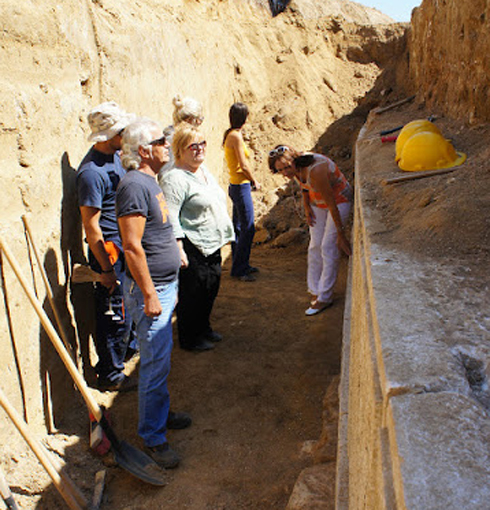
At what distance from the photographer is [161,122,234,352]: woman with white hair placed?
144 inches

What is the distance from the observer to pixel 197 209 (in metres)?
3.83

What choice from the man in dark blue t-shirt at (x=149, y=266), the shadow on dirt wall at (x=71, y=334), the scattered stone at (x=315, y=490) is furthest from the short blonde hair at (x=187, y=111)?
the scattered stone at (x=315, y=490)

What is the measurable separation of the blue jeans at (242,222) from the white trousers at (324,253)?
50.6 inches

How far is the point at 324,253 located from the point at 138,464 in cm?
264

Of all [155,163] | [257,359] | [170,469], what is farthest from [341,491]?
[257,359]

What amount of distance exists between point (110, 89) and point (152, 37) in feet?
6.54

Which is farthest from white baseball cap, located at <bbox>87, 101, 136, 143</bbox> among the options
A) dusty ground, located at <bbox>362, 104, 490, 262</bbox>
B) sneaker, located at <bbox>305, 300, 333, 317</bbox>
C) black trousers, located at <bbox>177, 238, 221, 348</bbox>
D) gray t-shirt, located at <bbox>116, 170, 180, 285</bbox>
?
sneaker, located at <bbox>305, 300, 333, 317</bbox>

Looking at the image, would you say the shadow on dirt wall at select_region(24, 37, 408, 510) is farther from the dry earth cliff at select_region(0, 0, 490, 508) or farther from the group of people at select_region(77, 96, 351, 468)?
the group of people at select_region(77, 96, 351, 468)

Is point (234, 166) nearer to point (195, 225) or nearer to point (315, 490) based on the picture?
point (195, 225)

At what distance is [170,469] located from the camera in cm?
312

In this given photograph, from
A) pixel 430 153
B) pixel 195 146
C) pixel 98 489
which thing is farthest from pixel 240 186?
pixel 98 489

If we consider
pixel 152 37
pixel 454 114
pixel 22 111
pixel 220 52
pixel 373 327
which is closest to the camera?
pixel 373 327

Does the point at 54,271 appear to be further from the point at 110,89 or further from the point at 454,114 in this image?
the point at 454,114

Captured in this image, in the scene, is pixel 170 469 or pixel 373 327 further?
pixel 170 469
